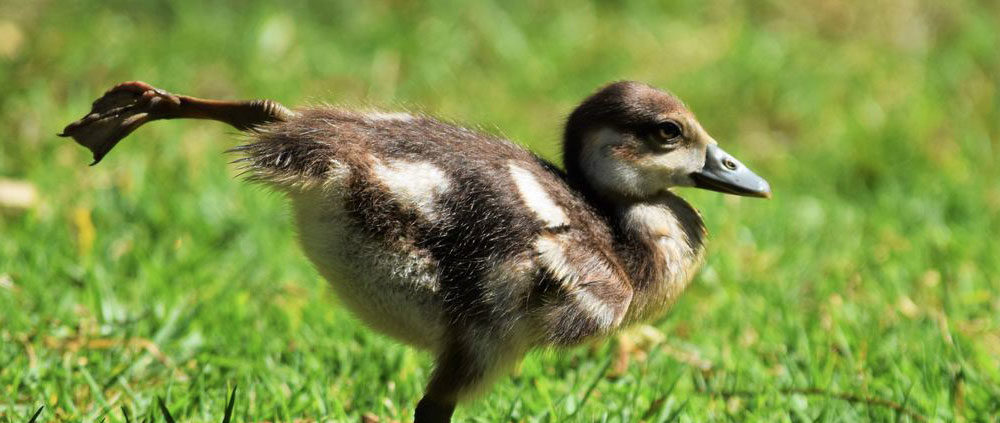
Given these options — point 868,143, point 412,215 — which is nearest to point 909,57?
point 868,143

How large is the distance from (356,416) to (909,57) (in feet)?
17.5

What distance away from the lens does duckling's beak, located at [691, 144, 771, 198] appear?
3238 mm

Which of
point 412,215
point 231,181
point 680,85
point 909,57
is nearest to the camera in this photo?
point 412,215

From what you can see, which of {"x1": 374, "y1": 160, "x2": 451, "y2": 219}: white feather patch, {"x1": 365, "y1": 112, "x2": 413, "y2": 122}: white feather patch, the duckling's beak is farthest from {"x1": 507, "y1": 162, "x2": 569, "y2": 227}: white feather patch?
the duckling's beak

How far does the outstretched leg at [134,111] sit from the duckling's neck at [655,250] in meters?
0.90

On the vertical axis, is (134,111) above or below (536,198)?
below

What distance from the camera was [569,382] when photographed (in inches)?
151

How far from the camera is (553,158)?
19.6 feet

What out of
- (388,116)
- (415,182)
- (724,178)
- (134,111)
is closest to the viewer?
(415,182)

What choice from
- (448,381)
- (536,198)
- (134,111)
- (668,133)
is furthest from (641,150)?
(134,111)

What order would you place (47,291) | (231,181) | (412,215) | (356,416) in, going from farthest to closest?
(231,181), (47,291), (356,416), (412,215)

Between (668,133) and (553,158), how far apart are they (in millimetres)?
2815

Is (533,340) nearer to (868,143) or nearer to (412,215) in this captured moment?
(412,215)

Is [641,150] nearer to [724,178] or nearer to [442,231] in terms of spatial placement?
[724,178]
